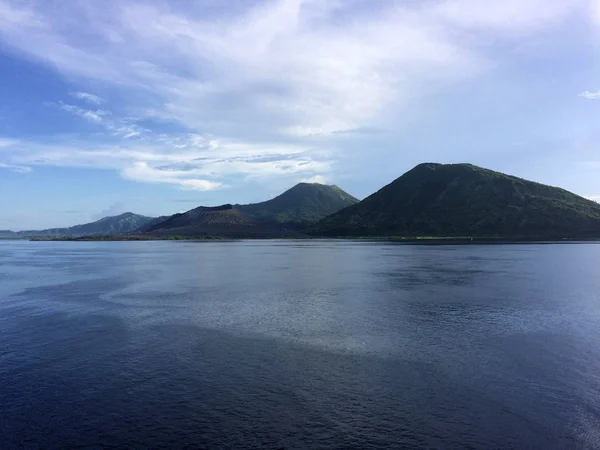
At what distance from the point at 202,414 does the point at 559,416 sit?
1803cm

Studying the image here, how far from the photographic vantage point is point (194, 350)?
107 ft

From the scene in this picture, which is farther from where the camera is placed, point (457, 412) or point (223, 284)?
point (223, 284)

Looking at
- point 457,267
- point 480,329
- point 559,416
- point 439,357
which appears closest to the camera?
point 559,416

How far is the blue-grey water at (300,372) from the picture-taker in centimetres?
2034

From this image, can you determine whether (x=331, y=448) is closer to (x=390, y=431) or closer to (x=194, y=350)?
(x=390, y=431)

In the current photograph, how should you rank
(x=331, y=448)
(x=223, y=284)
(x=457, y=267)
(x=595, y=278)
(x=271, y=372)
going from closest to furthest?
(x=331, y=448) → (x=271, y=372) → (x=223, y=284) → (x=595, y=278) → (x=457, y=267)

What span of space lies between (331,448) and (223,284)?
5401 cm

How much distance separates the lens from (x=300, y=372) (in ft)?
91.2

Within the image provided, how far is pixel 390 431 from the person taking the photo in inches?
805

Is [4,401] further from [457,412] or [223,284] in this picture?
[223,284]

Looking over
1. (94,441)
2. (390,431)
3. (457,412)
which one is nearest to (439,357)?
(457,412)

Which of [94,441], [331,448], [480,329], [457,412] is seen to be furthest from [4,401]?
[480,329]

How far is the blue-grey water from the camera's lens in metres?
20.3

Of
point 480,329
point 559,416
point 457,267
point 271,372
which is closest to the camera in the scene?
point 559,416
